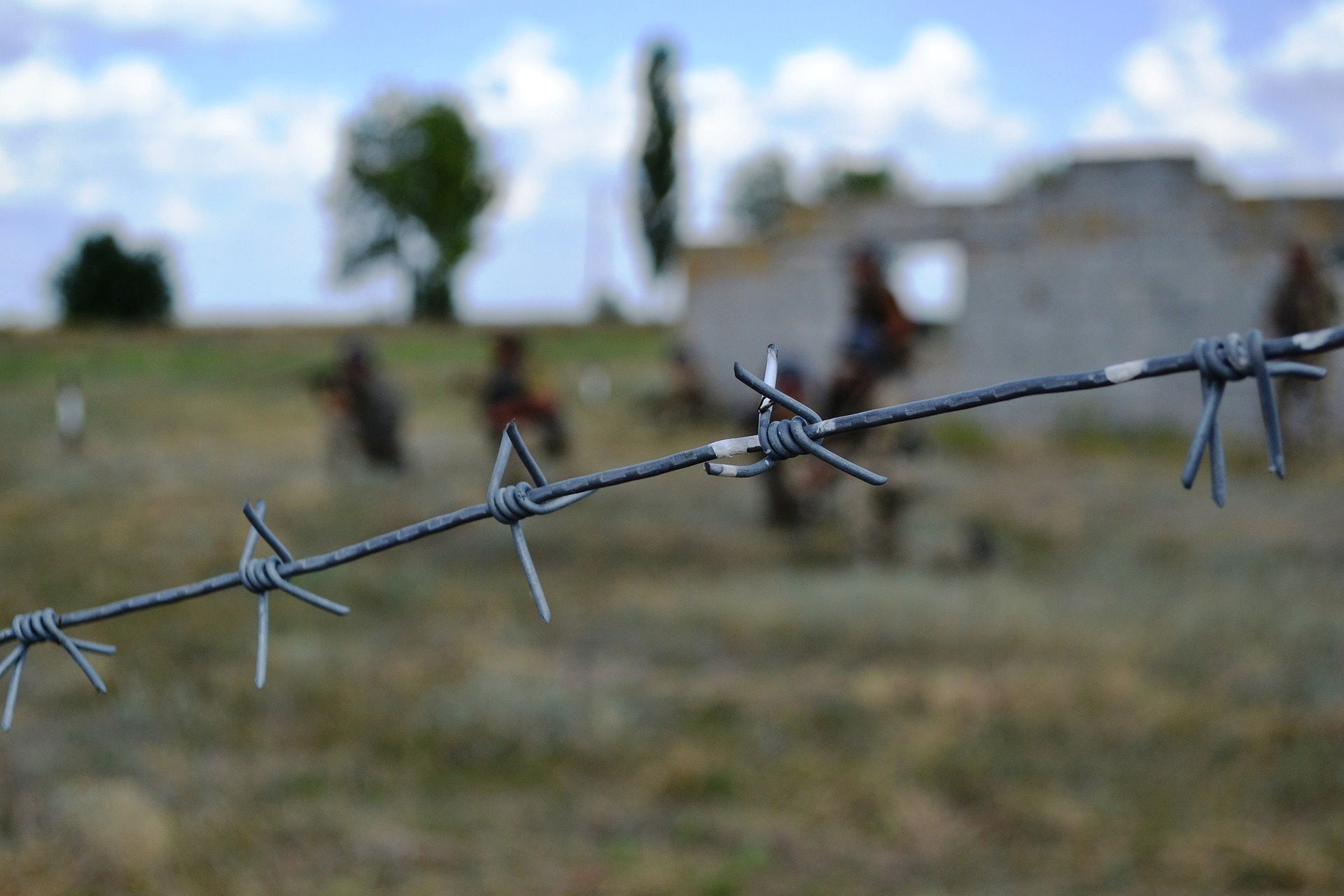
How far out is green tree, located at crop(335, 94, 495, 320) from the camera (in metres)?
46.1

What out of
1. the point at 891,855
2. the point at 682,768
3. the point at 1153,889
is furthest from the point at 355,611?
the point at 1153,889

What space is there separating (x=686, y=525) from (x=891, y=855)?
481cm

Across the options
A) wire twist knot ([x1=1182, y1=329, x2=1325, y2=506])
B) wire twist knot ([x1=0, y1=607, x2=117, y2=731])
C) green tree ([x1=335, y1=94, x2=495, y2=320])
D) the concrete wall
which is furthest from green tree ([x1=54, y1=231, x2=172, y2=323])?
wire twist knot ([x1=1182, y1=329, x2=1325, y2=506])

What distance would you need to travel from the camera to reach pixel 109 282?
36219 mm

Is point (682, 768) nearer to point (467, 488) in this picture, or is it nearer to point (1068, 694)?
point (1068, 694)

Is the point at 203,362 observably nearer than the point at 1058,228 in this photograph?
No

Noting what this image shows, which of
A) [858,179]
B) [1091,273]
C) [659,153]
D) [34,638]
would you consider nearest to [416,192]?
[659,153]

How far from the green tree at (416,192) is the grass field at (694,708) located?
37.7 metres

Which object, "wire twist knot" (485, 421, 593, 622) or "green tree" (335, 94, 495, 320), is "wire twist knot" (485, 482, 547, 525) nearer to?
"wire twist knot" (485, 421, 593, 622)

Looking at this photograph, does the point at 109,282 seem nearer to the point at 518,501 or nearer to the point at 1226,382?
the point at 518,501

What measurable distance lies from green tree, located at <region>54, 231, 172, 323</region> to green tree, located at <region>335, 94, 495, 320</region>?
34.3ft

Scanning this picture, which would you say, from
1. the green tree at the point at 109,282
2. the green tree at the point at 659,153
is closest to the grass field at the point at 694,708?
the green tree at the point at 109,282

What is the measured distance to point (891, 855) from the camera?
148 inches

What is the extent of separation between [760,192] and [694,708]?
2300 inches
